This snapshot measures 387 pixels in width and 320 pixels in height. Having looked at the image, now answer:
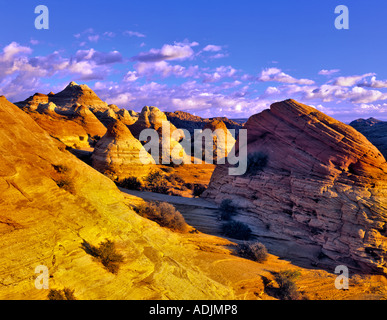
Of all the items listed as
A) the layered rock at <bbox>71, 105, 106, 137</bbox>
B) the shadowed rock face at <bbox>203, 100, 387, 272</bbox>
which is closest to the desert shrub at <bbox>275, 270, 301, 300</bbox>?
the shadowed rock face at <bbox>203, 100, 387, 272</bbox>

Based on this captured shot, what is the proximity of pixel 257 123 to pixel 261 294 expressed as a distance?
29.2 ft

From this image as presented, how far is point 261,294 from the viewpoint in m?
6.37

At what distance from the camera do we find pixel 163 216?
927 cm

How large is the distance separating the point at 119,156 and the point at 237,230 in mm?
10995

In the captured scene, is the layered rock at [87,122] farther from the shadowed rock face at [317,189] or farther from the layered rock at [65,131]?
the shadowed rock face at [317,189]

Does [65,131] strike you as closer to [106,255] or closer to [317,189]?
[106,255]

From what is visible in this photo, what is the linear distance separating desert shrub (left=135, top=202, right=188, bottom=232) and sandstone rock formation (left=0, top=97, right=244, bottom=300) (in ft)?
3.03

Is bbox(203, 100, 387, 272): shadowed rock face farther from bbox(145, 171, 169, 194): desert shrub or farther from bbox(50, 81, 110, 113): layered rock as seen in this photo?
bbox(50, 81, 110, 113): layered rock

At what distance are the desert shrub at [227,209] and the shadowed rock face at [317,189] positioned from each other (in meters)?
0.36

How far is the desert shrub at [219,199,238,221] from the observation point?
11.1 metres

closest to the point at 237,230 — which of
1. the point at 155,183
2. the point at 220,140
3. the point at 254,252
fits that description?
the point at 254,252

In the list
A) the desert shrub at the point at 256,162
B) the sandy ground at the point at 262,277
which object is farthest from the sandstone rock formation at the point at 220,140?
the sandy ground at the point at 262,277

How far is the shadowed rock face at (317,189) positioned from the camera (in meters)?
8.43
